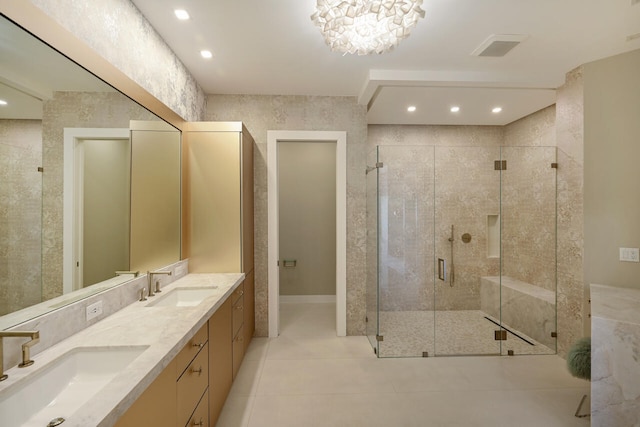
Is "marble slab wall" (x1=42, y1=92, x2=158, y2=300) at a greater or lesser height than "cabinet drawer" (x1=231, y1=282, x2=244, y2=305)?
greater

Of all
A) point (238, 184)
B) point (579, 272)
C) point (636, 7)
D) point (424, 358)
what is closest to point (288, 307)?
point (424, 358)

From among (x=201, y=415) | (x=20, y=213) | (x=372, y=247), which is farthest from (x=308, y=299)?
(x=20, y=213)

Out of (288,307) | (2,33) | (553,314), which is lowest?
(288,307)

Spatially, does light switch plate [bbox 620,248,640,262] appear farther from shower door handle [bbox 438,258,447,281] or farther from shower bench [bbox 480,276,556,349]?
shower door handle [bbox 438,258,447,281]

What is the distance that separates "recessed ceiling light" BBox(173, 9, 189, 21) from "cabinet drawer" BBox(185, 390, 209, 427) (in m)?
2.47

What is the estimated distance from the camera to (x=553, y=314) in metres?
2.89

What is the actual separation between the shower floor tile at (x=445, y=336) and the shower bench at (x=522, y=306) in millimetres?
89

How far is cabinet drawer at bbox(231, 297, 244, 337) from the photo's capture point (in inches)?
90.5

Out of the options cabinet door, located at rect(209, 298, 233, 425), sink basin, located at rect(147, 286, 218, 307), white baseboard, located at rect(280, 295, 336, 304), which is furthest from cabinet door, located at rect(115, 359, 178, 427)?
white baseboard, located at rect(280, 295, 336, 304)

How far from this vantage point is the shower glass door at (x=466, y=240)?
3.16m

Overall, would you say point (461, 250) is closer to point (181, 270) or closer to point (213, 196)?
point (213, 196)

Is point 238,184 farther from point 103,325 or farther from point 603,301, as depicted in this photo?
point 603,301

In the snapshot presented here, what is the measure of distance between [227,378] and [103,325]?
3.41ft

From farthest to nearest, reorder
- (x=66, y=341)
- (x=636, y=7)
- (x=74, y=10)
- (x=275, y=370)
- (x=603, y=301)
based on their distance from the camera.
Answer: (x=275, y=370) → (x=603, y=301) → (x=636, y=7) → (x=74, y=10) → (x=66, y=341)
